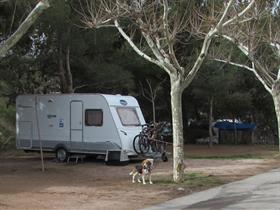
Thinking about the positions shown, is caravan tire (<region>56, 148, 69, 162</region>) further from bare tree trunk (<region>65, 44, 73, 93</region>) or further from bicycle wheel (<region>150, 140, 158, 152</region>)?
bare tree trunk (<region>65, 44, 73, 93</region>)

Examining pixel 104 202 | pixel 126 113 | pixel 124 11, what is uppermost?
pixel 124 11

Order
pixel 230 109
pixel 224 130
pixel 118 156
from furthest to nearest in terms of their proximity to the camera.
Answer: pixel 224 130 → pixel 230 109 → pixel 118 156

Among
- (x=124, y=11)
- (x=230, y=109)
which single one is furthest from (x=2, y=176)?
(x=230, y=109)

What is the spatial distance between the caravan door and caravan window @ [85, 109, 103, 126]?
0.28 metres

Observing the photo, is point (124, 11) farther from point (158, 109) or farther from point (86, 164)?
point (158, 109)

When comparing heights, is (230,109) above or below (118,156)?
above

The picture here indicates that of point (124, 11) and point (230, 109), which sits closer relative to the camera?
point (124, 11)

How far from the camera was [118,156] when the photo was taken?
22547mm

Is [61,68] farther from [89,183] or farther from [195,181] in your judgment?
[195,181]

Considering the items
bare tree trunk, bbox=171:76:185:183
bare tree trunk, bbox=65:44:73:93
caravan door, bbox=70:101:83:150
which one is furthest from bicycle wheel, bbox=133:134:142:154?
bare tree trunk, bbox=65:44:73:93

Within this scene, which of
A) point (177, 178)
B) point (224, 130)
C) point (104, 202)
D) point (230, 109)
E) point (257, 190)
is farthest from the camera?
point (224, 130)

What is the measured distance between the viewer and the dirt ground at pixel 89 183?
13359 mm

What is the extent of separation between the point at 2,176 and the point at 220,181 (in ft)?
22.5

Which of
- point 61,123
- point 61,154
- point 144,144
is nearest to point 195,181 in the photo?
point 144,144
